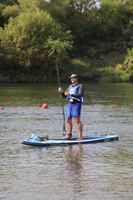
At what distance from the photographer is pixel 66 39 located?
2731 inches

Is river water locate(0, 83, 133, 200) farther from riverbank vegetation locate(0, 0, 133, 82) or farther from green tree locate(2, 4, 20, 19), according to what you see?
green tree locate(2, 4, 20, 19)

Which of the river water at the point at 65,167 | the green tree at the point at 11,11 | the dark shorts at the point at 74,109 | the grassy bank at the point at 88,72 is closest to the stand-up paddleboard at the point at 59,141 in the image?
the river water at the point at 65,167

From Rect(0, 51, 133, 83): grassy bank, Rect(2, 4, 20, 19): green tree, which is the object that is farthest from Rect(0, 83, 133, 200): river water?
Rect(2, 4, 20, 19): green tree

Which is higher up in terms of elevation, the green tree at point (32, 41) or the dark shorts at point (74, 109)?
the green tree at point (32, 41)

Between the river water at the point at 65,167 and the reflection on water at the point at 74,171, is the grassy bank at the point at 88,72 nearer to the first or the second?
the river water at the point at 65,167

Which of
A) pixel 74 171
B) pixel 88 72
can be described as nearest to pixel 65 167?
pixel 74 171

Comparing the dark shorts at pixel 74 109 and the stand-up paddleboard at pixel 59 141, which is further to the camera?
the dark shorts at pixel 74 109

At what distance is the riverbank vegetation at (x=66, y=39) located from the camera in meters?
63.9

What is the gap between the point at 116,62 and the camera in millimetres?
75938

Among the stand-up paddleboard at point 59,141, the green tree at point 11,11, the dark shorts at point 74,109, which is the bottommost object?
the stand-up paddleboard at point 59,141

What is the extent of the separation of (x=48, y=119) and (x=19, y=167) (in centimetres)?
993

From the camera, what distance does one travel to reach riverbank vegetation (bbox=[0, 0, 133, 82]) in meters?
63.9

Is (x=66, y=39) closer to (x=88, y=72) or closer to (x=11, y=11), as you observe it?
(x=88, y=72)

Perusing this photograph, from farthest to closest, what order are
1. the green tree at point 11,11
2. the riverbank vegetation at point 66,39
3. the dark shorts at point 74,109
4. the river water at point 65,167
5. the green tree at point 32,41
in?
1. the green tree at point 11,11
2. the riverbank vegetation at point 66,39
3. the green tree at point 32,41
4. the dark shorts at point 74,109
5. the river water at point 65,167
